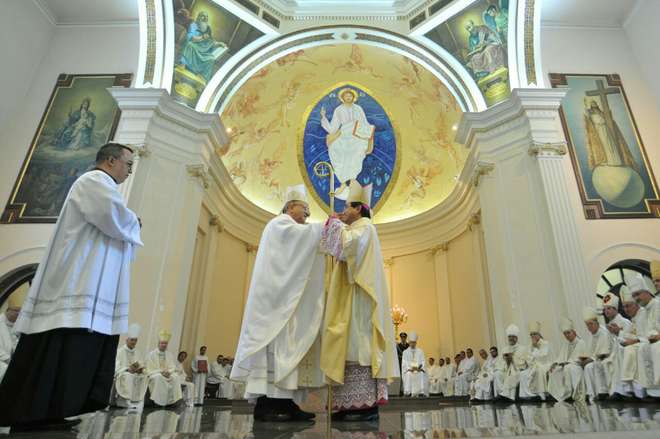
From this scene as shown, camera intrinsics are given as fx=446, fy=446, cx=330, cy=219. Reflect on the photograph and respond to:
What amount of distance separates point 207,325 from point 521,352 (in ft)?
23.7

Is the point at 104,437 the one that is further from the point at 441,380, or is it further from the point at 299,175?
the point at 299,175

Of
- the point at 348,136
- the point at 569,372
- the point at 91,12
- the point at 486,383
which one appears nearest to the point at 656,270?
the point at 569,372

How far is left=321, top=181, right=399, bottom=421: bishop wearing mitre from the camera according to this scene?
3322 millimetres

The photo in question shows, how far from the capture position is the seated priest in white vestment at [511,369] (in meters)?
7.04

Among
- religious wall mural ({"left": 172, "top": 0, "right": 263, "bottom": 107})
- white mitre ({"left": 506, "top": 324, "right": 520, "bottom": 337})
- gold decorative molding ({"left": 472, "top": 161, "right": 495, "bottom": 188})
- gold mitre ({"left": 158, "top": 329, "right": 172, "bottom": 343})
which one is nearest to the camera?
gold mitre ({"left": 158, "top": 329, "right": 172, "bottom": 343})

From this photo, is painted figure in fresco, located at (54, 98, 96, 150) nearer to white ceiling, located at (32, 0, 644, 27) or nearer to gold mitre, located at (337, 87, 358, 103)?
white ceiling, located at (32, 0, 644, 27)

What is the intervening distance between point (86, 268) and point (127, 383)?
4275mm

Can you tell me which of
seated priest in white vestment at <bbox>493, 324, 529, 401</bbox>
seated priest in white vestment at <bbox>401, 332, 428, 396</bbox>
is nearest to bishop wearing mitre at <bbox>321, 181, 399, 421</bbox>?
seated priest in white vestment at <bbox>493, 324, 529, 401</bbox>

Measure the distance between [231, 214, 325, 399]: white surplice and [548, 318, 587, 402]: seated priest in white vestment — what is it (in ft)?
14.1

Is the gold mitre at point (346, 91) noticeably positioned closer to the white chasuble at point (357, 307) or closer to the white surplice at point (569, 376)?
the white surplice at point (569, 376)

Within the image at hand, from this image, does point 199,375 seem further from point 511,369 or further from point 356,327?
point 356,327

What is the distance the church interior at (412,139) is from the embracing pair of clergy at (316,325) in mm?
3129

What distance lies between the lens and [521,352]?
7.27m

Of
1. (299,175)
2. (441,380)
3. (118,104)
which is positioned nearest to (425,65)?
(299,175)
